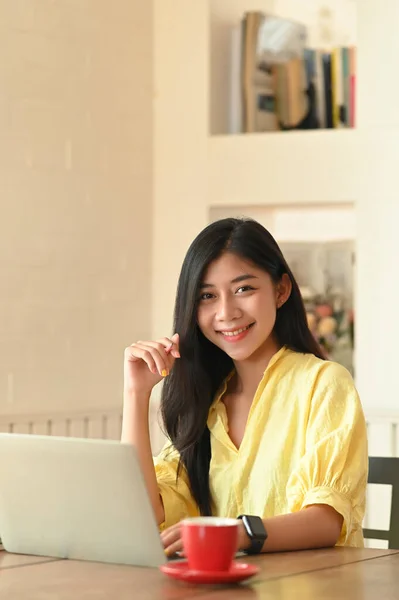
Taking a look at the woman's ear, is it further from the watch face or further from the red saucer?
the red saucer

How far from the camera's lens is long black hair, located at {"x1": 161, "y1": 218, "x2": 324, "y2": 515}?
2.11m

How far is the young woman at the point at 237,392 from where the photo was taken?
2.01 meters

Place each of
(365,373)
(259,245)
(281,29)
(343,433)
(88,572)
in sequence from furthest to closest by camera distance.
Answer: (281,29) → (365,373) → (259,245) → (343,433) → (88,572)

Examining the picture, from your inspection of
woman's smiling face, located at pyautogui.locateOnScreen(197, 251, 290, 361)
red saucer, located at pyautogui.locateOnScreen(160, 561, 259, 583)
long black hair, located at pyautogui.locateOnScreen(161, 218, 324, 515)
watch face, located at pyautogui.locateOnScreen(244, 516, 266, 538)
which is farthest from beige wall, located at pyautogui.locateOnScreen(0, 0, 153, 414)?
red saucer, located at pyautogui.locateOnScreen(160, 561, 259, 583)

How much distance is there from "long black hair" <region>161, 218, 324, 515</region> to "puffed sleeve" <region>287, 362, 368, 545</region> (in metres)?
0.26

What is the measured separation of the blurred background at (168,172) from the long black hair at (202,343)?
125 cm

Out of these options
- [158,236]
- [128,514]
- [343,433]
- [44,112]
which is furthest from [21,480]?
[158,236]

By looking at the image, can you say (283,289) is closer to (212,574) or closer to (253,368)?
(253,368)

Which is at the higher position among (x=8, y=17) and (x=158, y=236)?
(x=8, y=17)

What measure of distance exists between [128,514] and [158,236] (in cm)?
250

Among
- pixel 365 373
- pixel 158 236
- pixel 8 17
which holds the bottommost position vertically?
pixel 365 373

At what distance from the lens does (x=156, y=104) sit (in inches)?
158

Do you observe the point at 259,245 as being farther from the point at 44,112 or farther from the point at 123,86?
the point at 123,86

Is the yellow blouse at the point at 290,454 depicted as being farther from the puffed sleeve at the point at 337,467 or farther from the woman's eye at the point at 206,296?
the woman's eye at the point at 206,296
